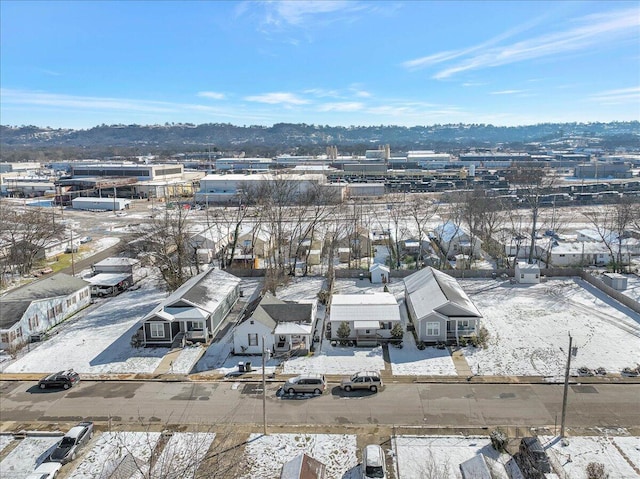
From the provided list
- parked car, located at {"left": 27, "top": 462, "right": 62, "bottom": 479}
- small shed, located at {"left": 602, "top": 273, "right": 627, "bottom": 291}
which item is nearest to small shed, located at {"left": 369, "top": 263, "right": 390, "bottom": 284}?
small shed, located at {"left": 602, "top": 273, "right": 627, "bottom": 291}

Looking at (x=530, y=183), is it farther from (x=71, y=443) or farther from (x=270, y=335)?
(x=71, y=443)

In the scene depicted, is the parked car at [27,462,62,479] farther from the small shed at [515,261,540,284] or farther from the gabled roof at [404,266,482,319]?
the small shed at [515,261,540,284]

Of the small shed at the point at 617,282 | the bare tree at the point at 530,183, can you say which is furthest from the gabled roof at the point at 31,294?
the bare tree at the point at 530,183

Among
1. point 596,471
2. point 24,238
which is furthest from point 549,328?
point 24,238

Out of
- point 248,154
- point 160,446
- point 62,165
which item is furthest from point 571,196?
point 248,154

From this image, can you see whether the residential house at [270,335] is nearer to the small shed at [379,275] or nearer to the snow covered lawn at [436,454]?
the snow covered lawn at [436,454]

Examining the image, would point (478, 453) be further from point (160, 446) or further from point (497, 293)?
point (497, 293)
